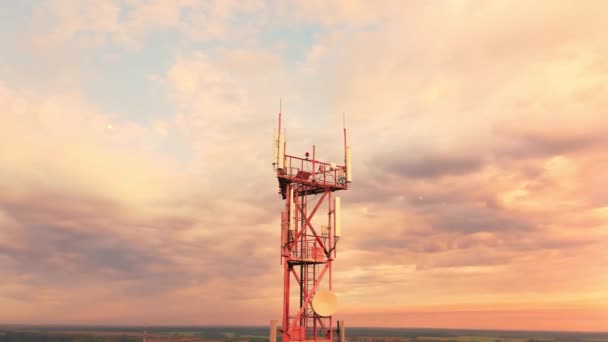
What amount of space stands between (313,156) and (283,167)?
3756 millimetres

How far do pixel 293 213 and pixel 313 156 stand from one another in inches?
242

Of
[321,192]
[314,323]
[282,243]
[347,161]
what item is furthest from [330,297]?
[347,161]

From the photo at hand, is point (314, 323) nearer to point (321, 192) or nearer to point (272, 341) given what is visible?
point (272, 341)

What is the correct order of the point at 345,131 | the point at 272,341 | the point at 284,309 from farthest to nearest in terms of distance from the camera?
the point at 345,131 < the point at 284,309 < the point at 272,341

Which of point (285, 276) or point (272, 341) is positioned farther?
point (285, 276)

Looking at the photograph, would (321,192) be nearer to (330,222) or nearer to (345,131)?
(330,222)

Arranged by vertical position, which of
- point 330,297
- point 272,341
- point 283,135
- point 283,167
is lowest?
point 272,341

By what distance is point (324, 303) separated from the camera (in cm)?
4384

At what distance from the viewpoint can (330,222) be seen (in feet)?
152

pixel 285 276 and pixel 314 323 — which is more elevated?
pixel 285 276

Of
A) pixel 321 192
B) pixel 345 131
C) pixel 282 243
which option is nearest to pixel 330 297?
pixel 282 243

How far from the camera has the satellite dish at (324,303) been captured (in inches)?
1714

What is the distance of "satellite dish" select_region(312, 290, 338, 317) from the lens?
43.5 meters

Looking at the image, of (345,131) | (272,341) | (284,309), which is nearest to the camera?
(272,341)
